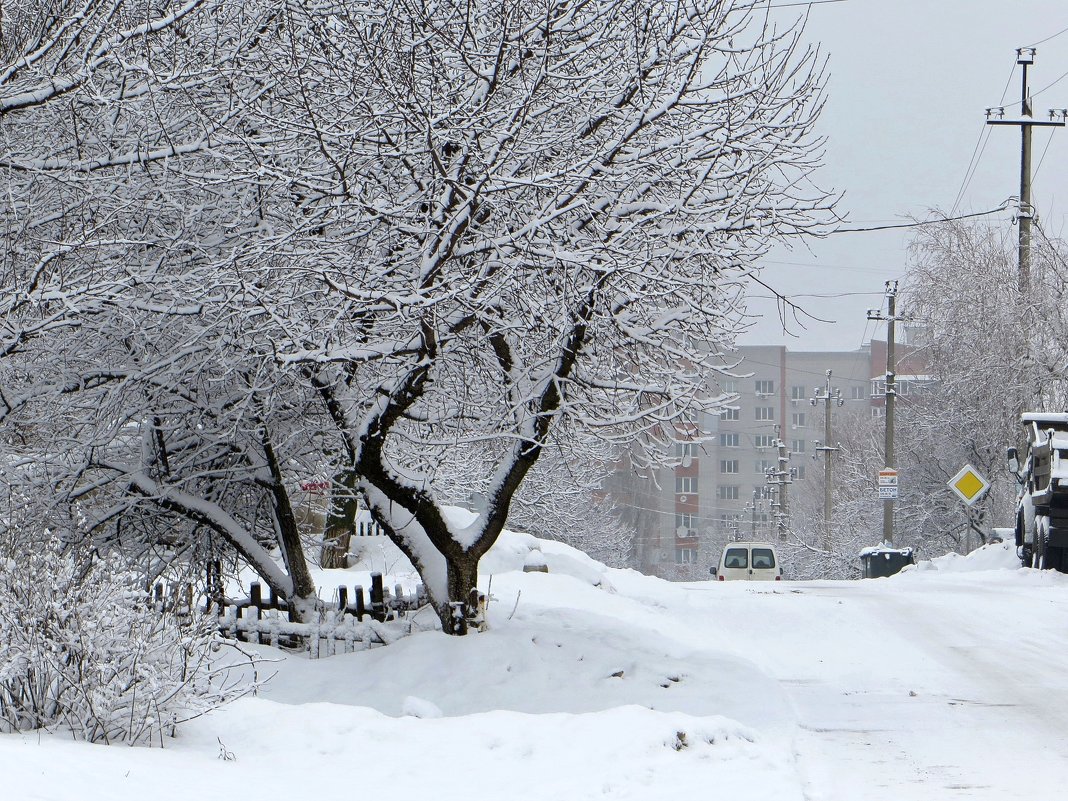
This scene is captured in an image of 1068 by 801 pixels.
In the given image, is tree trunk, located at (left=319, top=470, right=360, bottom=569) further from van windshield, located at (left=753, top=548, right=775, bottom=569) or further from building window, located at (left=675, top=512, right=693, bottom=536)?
building window, located at (left=675, top=512, right=693, bottom=536)

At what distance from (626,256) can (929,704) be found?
3.98 meters

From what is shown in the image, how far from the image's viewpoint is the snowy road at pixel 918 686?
6.64m

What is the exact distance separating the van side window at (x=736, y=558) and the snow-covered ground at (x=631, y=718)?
44.9 feet

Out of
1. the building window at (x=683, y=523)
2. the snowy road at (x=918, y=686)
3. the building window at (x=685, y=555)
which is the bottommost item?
the building window at (x=685, y=555)

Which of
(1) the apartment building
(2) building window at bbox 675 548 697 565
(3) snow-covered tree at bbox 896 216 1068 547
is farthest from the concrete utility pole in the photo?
(2) building window at bbox 675 548 697 565

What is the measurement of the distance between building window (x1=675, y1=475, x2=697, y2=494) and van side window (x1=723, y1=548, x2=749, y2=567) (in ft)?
288

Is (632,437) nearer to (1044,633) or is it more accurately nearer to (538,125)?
(538,125)

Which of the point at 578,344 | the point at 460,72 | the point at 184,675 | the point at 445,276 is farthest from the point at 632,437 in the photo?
the point at 184,675

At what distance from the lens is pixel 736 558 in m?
28.3

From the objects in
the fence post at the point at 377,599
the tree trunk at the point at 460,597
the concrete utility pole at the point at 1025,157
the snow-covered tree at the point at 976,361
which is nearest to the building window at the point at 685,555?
the snow-covered tree at the point at 976,361

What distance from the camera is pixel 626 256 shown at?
858 centimetres

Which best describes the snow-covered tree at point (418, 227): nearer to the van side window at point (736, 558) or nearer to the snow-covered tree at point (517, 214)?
the snow-covered tree at point (517, 214)

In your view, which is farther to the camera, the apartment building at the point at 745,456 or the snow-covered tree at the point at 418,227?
the apartment building at the point at 745,456

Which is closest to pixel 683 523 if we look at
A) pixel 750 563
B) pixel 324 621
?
pixel 750 563
